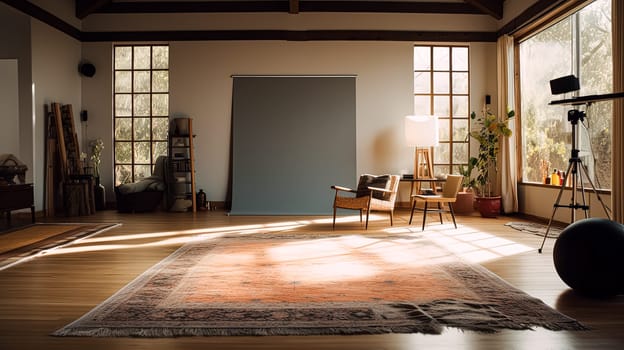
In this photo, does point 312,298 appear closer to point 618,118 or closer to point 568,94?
point 618,118

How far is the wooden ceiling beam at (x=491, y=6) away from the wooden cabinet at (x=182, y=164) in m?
5.17

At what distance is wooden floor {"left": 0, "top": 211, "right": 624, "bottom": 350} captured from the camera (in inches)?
93.4

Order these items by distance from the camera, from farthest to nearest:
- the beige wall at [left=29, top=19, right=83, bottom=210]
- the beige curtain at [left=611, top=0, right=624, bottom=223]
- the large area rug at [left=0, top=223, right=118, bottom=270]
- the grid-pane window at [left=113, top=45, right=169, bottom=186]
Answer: the grid-pane window at [left=113, top=45, right=169, bottom=186]
the beige wall at [left=29, top=19, right=83, bottom=210]
the beige curtain at [left=611, top=0, right=624, bottom=223]
the large area rug at [left=0, top=223, right=118, bottom=270]

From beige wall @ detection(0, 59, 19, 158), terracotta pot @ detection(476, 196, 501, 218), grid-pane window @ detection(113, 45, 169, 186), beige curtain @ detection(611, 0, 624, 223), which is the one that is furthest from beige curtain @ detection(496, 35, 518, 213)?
beige wall @ detection(0, 59, 19, 158)

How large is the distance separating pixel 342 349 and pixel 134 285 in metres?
1.80

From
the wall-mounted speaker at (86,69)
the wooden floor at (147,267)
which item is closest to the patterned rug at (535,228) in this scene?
the wooden floor at (147,267)

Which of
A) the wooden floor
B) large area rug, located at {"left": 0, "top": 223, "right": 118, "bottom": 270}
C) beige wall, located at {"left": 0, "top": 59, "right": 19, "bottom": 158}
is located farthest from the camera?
beige wall, located at {"left": 0, "top": 59, "right": 19, "bottom": 158}

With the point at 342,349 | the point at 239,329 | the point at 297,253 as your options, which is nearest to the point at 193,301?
the point at 239,329

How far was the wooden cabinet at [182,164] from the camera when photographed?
8.08 metres

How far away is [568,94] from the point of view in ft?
21.0

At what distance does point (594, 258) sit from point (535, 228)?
11.2 ft

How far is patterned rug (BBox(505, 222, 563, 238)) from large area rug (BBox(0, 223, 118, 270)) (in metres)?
5.26

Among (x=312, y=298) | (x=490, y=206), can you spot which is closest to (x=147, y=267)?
(x=312, y=298)

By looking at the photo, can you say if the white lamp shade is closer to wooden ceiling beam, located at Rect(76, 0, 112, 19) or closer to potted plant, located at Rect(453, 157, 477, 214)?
potted plant, located at Rect(453, 157, 477, 214)
